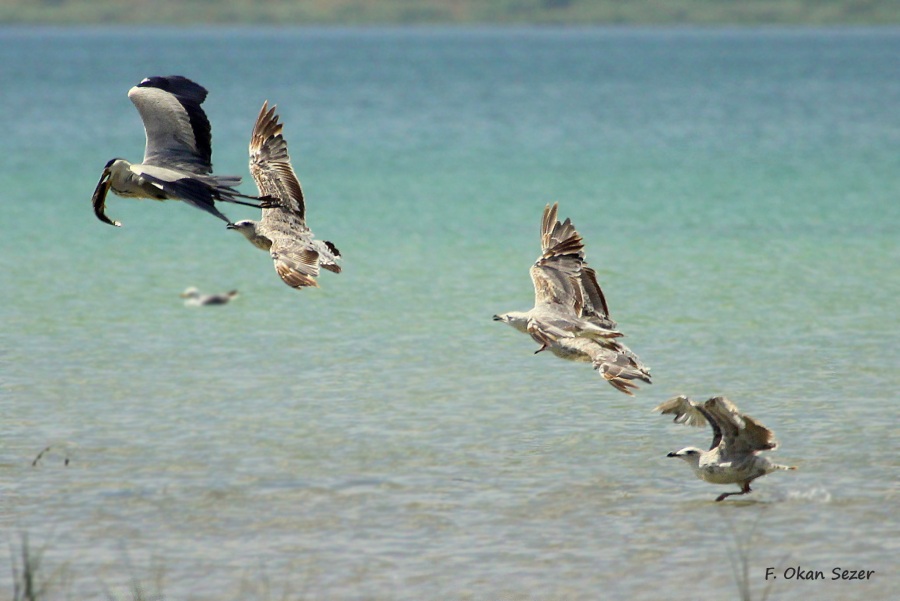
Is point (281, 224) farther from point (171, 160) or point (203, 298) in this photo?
point (203, 298)

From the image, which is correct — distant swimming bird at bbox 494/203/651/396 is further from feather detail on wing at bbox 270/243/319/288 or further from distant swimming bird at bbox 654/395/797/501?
feather detail on wing at bbox 270/243/319/288

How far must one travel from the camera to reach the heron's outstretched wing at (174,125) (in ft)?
38.7

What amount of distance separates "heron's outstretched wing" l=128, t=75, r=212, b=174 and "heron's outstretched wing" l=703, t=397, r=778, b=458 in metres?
4.52

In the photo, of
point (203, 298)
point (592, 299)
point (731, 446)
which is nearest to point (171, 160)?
point (592, 299)

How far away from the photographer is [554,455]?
14062 millimetres

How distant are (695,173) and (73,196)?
16227mm

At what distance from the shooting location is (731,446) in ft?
41.1

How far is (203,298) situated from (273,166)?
8822mm

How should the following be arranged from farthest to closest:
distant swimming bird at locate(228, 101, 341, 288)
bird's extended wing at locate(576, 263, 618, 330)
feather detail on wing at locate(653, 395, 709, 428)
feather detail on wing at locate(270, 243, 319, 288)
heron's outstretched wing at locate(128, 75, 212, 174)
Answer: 1. bird's extended wing at locate(576, 263, 618, 330)
2. feather detail on wing at locate(653, 395, 709, 428)
3. heron's outstretched wing at locate(128, 75, 212, 174)
4. distant swimming bird at locate(228, 101, 341, 288)
5. feather detail on wing at locate(270, 243, 319, 288)

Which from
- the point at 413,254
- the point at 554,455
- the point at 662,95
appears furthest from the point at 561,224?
the point at 662,95

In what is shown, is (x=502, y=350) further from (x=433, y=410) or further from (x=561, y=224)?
(x=561, y=224)

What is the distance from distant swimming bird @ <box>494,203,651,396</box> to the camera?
11.5 metres

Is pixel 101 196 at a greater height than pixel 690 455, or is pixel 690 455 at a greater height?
pixel 101 196

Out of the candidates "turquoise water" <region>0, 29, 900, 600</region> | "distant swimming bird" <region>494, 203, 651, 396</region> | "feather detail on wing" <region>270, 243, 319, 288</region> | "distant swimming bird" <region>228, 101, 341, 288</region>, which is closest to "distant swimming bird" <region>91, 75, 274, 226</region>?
"distant swimming bird" <region>228, 101, 341, 288</region>
